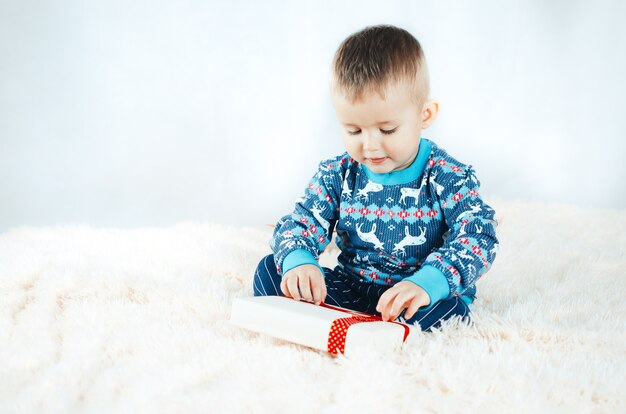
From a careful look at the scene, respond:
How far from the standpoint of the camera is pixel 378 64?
105 cm

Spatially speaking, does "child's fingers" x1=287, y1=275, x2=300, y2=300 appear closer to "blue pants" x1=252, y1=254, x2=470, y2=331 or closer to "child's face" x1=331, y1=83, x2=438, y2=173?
"blue pants" x1=252, y1=254, x2=470, y2=331

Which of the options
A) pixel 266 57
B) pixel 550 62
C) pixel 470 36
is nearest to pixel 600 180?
pixel 550 62

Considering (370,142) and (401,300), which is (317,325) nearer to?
(401,300)

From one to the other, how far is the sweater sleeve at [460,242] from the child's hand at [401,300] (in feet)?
0.07

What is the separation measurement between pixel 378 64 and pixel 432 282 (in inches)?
12.6

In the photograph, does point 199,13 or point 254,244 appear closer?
point 254,244

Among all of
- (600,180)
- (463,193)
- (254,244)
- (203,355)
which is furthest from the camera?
(600,180)

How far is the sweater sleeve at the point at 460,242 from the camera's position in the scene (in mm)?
1052

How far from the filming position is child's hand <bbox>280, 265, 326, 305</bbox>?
1093 mm

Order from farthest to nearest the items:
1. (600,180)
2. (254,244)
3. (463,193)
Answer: (600,180) < (254,244) < (463,193)

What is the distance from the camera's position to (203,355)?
0.97 m

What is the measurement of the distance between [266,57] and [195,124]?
30 cm

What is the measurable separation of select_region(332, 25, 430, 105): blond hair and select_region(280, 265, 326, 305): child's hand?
267mm

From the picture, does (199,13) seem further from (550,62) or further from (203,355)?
(203,355)
